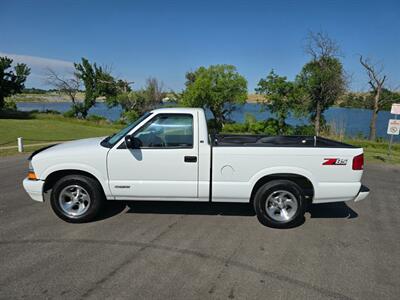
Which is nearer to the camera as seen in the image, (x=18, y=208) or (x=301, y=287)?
(x=301, y=287)

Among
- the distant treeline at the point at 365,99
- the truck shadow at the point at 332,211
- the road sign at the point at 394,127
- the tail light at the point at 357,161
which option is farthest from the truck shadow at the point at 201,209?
the distant treeline at the point at 365,99

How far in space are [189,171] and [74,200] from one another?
1.97 meters

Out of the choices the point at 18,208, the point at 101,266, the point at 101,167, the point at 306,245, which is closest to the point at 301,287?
the point at 306,245

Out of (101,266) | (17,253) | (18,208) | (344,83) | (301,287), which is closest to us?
(301,287)

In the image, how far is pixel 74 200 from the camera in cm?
462

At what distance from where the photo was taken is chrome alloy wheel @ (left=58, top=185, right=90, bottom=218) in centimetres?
455

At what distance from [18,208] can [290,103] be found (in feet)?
58.8

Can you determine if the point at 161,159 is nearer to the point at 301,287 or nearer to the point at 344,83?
the point at 301,287

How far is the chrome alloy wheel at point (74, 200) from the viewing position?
14.9 feet

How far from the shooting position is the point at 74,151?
447 centimetres

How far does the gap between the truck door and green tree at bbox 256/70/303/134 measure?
1616 cm

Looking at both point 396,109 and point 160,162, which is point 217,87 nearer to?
point 396,109

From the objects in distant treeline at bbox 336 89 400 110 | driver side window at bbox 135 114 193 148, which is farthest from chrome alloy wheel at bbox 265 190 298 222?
distant treeline at bbox 336 89 400 110

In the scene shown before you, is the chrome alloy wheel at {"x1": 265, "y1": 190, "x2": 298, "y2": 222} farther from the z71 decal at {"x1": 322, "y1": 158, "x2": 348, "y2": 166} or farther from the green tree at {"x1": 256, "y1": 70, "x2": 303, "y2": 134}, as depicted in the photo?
the green tree at {"x1": 256, "y1": 70, "x2": 303, "y2": 134}
